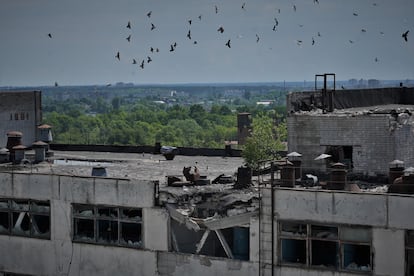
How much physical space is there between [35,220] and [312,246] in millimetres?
10185

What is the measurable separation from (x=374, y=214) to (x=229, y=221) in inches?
178

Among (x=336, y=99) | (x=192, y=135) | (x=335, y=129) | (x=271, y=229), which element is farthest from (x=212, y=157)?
(x=192, y=135)

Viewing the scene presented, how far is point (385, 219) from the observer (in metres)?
25.9

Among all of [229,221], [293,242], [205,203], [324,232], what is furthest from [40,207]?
[324,232]

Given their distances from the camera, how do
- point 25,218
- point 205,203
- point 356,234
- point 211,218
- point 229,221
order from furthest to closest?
1. point 25,218
2. point 205,203
3. point 211,218
4. point 229,221
5. point 356,234

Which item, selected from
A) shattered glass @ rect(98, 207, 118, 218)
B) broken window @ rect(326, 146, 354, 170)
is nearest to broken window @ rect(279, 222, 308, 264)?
broken window @ rect(326, 146, 354, 170)

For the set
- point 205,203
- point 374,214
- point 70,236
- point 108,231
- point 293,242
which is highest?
point 374,214

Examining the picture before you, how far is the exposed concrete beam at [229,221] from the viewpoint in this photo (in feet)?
92.2

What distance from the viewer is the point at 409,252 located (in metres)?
25.8

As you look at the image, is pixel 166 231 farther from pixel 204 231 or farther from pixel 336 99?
pixel 336 99

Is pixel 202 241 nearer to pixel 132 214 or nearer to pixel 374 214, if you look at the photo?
pixel 132 214

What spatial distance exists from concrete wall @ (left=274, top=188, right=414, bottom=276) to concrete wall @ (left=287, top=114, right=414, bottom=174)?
17.5ft

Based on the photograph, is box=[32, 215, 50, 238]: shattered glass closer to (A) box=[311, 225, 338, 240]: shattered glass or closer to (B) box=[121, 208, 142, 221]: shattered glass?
(B) box=[121, 208, 142, 221]: shattered glass

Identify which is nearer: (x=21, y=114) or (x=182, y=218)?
(x=182, y=218)
